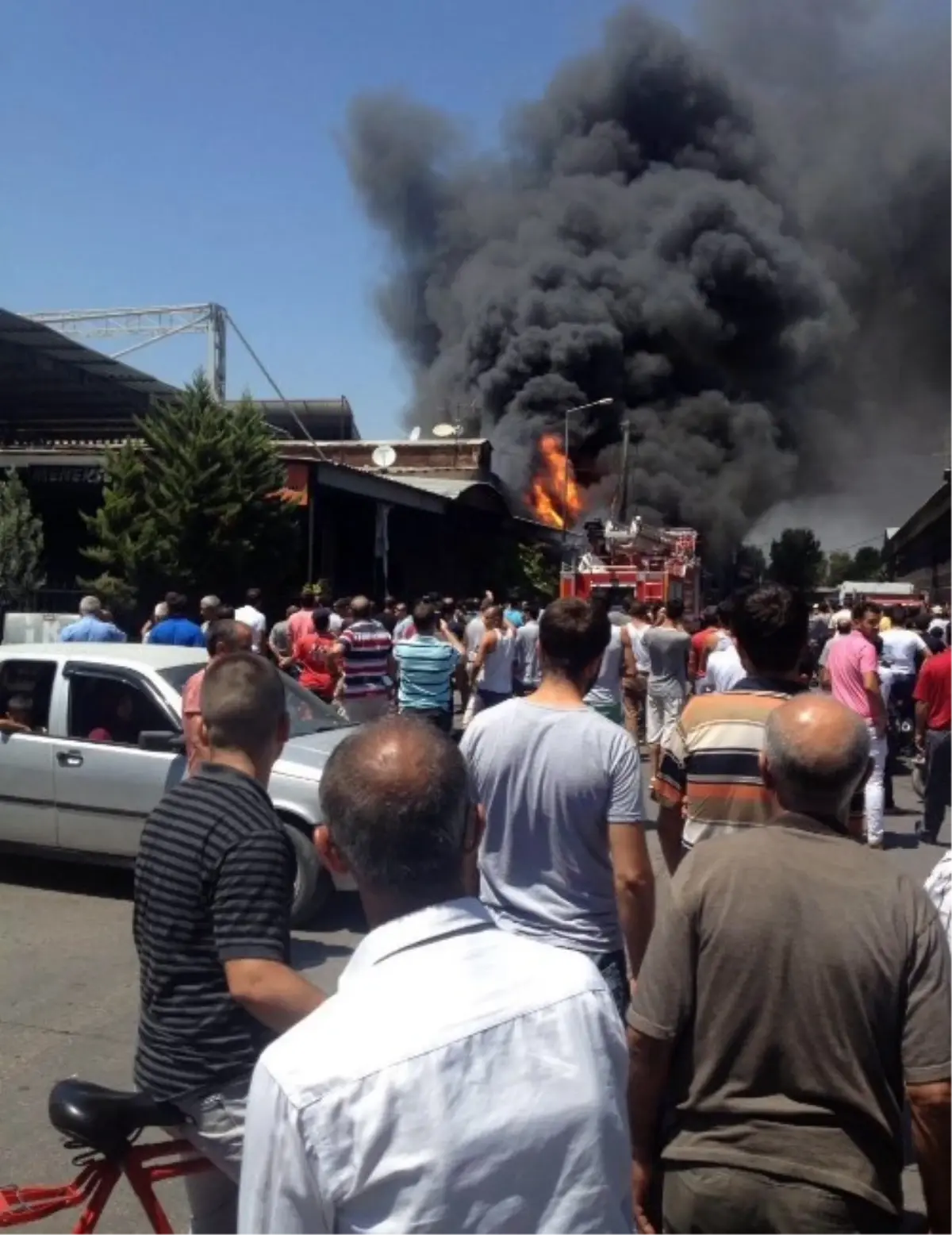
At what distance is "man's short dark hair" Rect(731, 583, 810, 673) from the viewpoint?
12.5 ft

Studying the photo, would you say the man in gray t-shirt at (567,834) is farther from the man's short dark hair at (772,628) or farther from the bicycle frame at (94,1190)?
the bicycle frame at (94,1190)

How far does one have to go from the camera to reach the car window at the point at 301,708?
7434 millimetres

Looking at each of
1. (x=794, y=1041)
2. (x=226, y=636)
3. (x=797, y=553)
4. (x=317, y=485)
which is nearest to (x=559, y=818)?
(x=794, y=1041)

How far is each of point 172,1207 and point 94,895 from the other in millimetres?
3887

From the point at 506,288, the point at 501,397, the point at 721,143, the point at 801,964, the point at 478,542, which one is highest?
the point at 721,143

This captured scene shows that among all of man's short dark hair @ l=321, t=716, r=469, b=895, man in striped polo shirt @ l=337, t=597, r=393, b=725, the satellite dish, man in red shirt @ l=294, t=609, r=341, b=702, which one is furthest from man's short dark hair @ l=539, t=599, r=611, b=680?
the satellite dish

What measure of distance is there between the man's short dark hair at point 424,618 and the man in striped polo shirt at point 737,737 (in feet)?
19.3

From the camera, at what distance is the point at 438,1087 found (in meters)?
1.42

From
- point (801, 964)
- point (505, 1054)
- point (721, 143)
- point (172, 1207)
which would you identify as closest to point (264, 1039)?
point (801, 964)

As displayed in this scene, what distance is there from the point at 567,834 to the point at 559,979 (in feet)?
6.09

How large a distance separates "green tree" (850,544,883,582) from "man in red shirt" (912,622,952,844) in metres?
86.4

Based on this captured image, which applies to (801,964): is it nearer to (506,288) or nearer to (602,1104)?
(602,1104)

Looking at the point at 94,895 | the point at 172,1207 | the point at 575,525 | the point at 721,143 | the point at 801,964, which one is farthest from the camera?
the point at 721,143

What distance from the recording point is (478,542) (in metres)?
32.4
